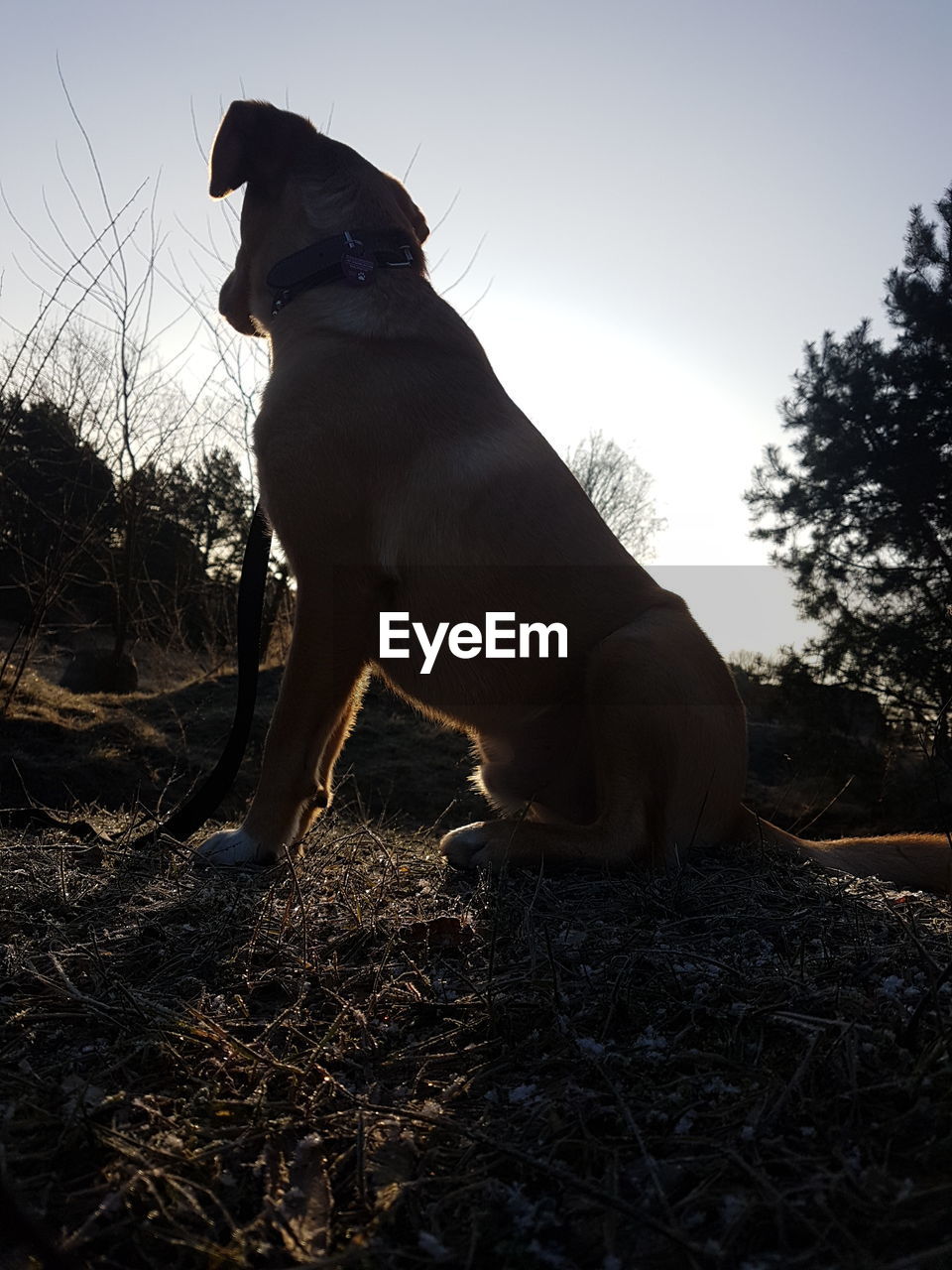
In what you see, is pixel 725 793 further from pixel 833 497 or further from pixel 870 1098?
pixel 833 497

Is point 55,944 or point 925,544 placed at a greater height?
point 925,544

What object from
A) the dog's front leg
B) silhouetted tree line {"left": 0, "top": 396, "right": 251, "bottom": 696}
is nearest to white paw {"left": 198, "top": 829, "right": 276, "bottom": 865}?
the dog's front leg

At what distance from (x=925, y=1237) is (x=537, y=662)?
1854 millimetres

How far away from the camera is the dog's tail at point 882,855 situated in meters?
2.63

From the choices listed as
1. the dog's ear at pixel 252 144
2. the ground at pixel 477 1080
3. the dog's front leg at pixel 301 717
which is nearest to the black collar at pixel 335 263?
the dog's ear at pixel 252 144

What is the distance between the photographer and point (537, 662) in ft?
8.53

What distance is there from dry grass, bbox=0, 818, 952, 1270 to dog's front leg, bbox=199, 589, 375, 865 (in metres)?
0.56

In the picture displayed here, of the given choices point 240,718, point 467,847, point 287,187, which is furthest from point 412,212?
point 467,847

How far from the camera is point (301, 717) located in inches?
103

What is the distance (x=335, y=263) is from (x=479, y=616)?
1.36m

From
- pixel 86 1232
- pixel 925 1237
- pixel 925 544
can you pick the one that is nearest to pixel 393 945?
pixel 86 1232

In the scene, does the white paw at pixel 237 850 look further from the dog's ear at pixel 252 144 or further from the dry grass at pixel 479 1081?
the dog's ear at pixel 252 144

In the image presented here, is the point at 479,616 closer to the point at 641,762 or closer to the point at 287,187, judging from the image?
the point at 641,762

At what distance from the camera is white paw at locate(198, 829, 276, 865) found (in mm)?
2514
